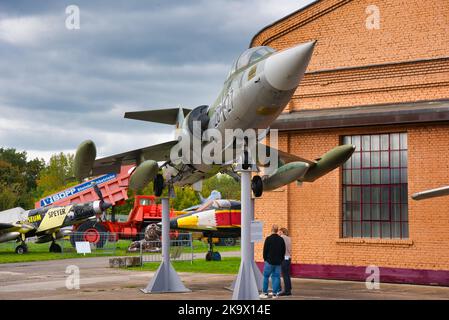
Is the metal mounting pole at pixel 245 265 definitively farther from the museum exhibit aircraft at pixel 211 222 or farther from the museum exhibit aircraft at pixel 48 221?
the museum exhibit aircraft at pixel 48 221

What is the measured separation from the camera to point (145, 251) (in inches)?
1375

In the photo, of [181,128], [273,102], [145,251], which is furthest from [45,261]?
[273,102]

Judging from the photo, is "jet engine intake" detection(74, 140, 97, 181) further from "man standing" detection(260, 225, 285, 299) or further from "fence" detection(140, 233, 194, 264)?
"fence" detection(140, 233, 194, 264)

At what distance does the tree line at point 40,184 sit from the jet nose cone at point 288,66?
55.6 meters

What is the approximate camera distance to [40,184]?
84.9 m

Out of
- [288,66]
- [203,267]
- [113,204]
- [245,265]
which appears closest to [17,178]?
[113,204]

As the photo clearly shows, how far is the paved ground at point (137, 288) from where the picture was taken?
15.4 m

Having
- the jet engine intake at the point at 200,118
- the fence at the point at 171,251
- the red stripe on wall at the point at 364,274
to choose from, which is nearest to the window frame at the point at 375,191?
the red stripe on wall at the point at 364,274

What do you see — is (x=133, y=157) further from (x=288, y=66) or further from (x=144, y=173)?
(x=288, y=66)

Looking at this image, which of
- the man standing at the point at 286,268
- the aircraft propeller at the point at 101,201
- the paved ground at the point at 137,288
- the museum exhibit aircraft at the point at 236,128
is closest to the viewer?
the museum exhibit aircraft at the point at 236,128

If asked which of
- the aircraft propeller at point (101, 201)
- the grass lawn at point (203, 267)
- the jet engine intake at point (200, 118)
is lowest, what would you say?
the grass lawn at point (203, 267)

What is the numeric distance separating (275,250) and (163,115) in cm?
453

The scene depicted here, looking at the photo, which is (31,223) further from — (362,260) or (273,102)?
(273,102)
